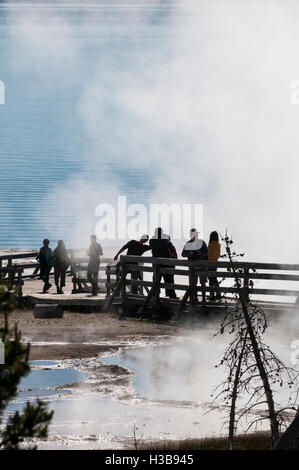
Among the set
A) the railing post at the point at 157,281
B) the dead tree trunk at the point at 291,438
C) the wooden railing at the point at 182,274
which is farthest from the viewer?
the railing post at the point at 157,281

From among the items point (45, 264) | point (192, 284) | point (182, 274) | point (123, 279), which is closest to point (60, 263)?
point (45, 264)

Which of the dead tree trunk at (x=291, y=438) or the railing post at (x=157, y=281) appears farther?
the railing post at (x=157, y=281)

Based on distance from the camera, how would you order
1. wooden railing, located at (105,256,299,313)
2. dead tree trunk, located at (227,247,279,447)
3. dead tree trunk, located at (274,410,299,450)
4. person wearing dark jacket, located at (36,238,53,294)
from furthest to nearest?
person wearing dark jacket, located at (36,238,53,294) < wooden railing, located at (105,256,299,313) < dead tree trunk, located at (227,247,279,447) < dead tree trunk, located at (274,410,299,450)

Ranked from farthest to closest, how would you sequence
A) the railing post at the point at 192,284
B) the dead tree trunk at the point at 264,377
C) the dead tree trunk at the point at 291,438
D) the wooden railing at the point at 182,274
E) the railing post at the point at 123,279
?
the railing post at the point at 123,279, the railing post at the point at 192,284, the wooden railing at the point at 182,274, the dead tree trunk at the point at 264,377, the dead tree trunk at the point at 291,438

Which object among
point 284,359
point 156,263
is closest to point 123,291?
point 156,263

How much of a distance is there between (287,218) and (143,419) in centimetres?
Answer: 6356

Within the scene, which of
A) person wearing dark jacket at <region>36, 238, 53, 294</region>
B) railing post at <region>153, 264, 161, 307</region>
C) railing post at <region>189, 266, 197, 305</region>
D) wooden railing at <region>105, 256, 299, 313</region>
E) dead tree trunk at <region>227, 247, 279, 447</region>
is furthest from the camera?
person wearing dark jacket at <region>36, 238, 53, 294</region>

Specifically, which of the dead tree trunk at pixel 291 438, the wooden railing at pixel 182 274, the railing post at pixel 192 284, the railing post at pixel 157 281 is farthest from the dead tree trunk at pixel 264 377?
the railing post at pixel 157 281

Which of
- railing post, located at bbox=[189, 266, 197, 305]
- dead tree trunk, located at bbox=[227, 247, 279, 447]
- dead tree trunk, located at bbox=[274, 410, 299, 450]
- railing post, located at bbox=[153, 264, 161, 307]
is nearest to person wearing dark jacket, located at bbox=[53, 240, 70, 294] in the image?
railing post, located at bbox=[153, 264, 161, 307]

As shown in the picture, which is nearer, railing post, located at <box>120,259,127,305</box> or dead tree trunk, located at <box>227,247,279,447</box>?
dead tree trunk, located at <box>227,247,279,447</box>

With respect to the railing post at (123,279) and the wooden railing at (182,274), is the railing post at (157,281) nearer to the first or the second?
the wooden railing at (182,274)

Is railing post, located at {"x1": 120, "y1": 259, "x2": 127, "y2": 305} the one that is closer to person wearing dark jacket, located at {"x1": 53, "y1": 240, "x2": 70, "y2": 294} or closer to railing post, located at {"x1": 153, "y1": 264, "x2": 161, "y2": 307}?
railing post, located at {"x1": 153, "y1": 264, "x2": 161, "y2": 307}

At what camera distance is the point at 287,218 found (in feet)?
235
